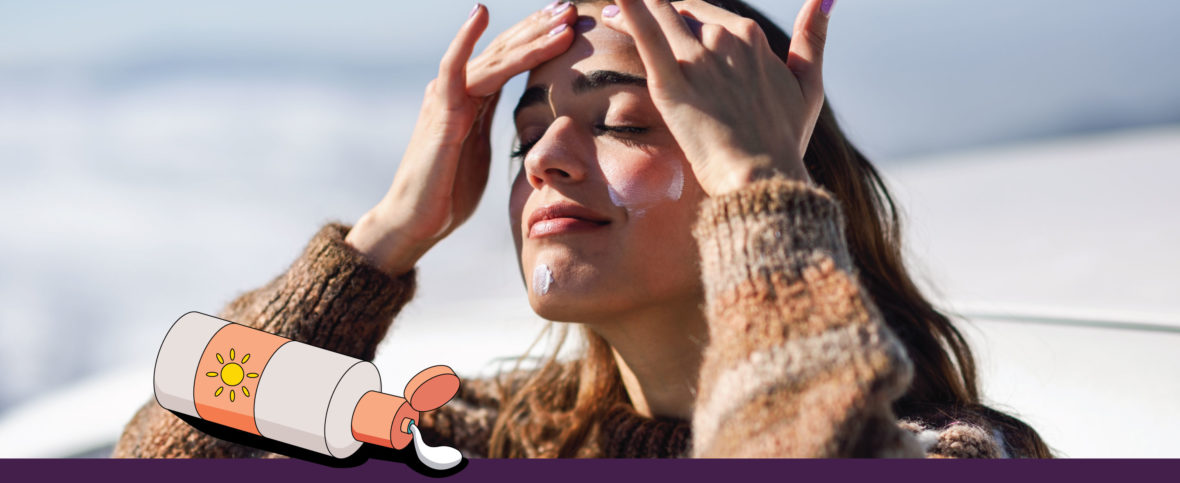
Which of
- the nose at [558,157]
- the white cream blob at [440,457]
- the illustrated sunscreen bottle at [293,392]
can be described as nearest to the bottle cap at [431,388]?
the illustrated sunscreen bottle at [293,392]

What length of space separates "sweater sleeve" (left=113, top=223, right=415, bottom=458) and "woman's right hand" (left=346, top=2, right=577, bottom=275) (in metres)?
0.06

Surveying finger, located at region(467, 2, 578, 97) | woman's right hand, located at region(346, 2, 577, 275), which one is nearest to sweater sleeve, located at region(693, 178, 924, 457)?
finger, located at region(467, 2, 578, 97)

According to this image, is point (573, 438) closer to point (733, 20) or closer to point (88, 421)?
point (733, 20)

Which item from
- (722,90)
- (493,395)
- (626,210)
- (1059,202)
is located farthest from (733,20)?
(1059,202)

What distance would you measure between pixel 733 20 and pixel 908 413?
0.87 meters

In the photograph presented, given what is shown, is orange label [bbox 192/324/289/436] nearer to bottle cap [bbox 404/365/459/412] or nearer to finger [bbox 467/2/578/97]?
bottle cap [bbox 404/365/459/412]

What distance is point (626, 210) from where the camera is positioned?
191 centimetres

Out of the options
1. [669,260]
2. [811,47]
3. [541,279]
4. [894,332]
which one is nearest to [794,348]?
[669,260]

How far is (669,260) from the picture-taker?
1921mm

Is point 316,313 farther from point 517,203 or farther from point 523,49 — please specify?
point 523,49

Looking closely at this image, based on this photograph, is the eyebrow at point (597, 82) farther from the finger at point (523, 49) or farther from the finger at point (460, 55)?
the finger at point (460, 55)

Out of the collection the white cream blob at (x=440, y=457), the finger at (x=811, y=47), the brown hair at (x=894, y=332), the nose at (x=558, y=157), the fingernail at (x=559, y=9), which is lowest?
the brown hair at (x=894, y=332)

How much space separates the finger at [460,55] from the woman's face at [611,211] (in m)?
0.38

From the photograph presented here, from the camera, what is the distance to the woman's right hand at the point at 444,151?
2.23 meters
